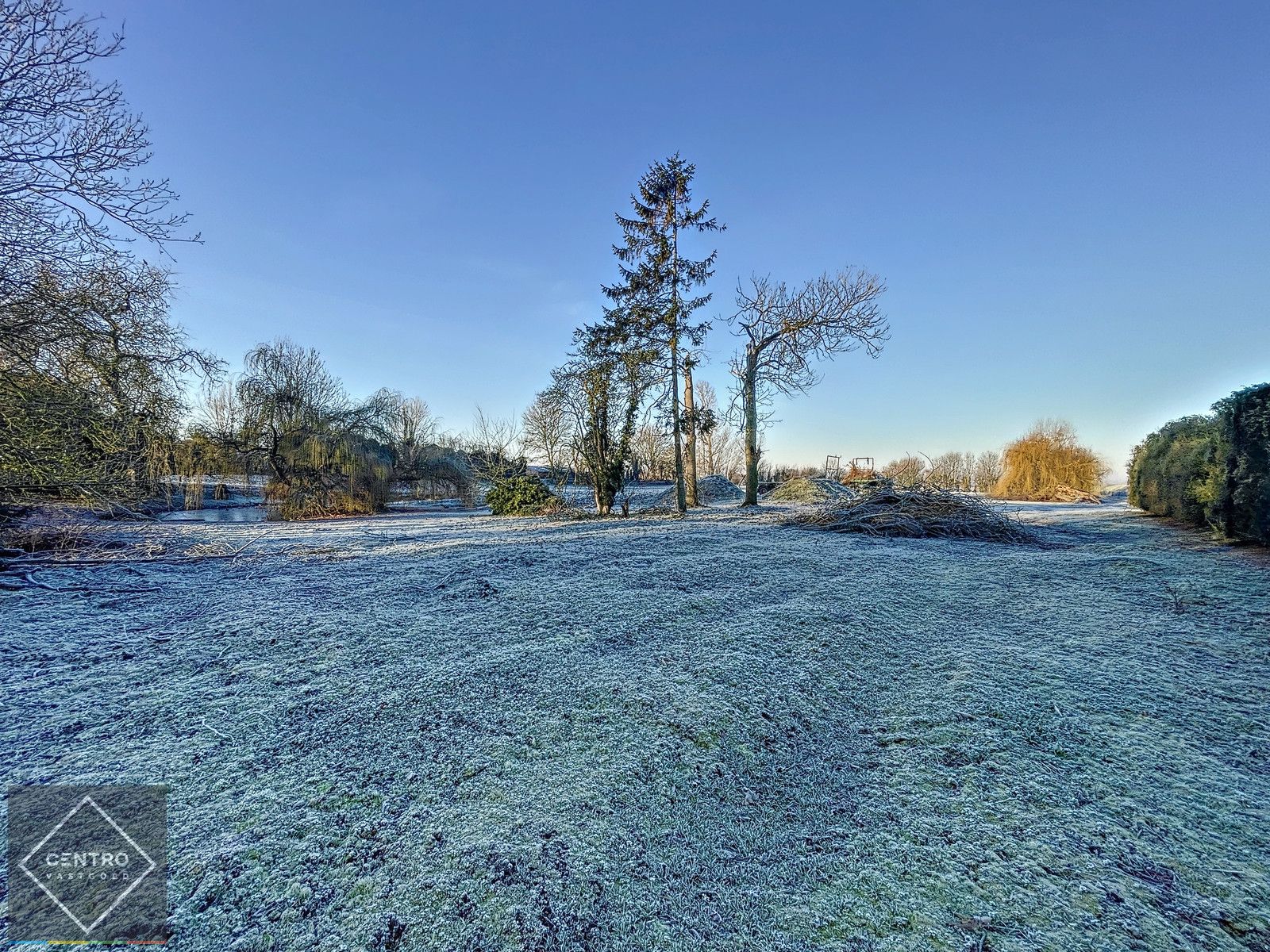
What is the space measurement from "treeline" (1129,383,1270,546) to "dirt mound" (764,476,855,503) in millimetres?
5293

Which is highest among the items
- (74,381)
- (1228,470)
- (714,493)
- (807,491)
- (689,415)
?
(689,415)

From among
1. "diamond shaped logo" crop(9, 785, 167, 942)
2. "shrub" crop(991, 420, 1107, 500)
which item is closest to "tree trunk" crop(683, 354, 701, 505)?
"diamond shaped logo" crop(9, 785, 167, 942)

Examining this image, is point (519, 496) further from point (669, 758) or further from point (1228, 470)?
point (1228, 470)

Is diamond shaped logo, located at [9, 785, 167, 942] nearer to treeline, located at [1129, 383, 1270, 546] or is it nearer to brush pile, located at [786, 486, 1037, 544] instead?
brush pile, located at [786, 486, 1037, 544]

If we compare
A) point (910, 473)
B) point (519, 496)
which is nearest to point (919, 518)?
point (910, 473)

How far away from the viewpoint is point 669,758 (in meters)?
1.77

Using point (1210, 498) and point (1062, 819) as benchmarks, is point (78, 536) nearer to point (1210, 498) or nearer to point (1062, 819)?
point (1062, 819)

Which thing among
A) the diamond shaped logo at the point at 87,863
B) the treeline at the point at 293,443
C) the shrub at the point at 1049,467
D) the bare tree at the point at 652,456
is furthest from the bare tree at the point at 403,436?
the shrub at the point at 1049,467

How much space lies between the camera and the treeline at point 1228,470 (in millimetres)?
4754

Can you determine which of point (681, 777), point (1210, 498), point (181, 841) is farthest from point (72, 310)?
point (1210, 498)

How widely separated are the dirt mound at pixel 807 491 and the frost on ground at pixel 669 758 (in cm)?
833

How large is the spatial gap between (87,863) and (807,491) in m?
12.7

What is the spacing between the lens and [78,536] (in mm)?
4488

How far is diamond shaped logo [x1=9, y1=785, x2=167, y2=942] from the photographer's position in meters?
1.12
